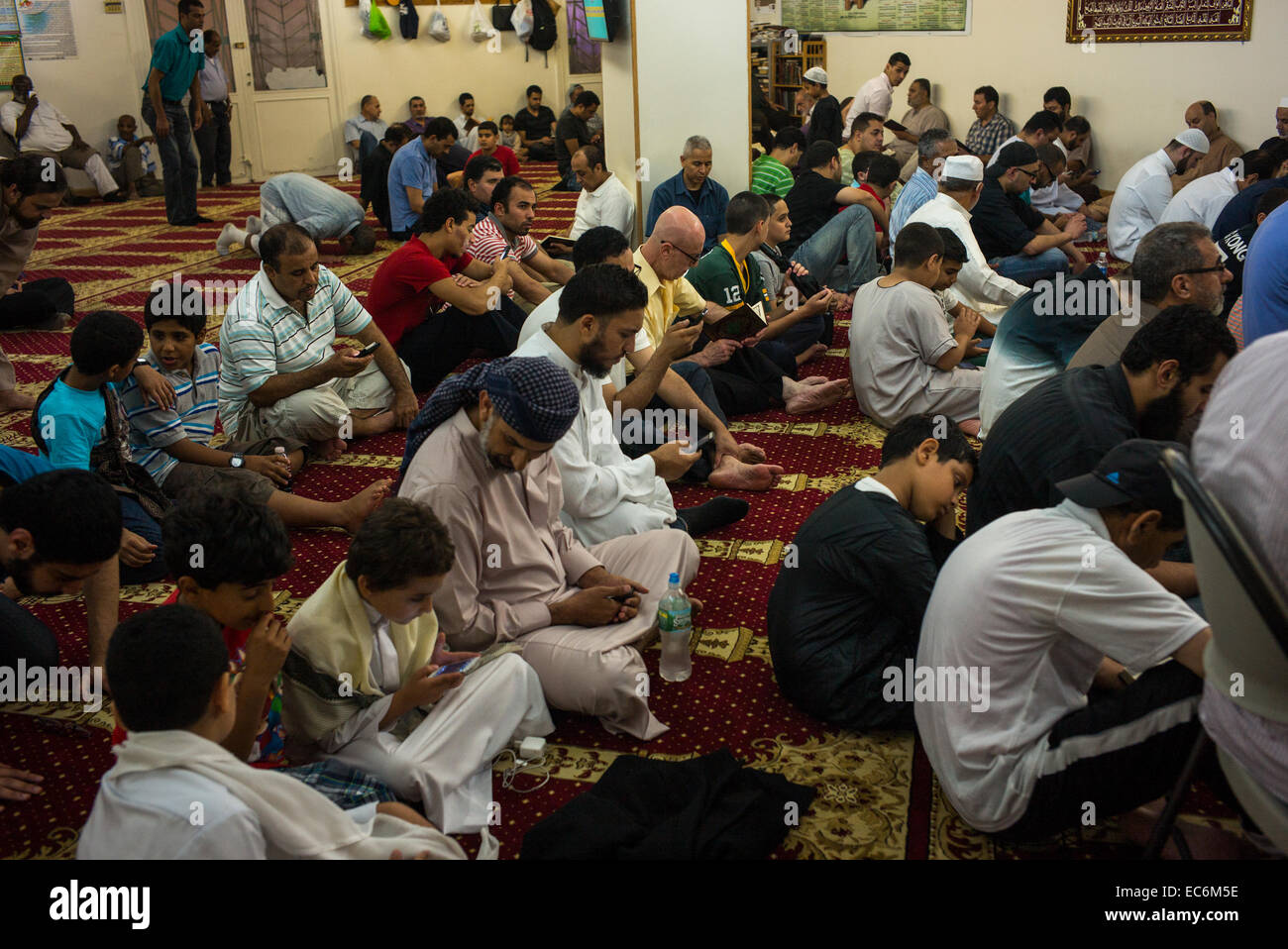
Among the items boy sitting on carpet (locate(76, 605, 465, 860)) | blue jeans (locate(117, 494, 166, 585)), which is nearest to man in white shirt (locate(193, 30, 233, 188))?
blue jeans (locate(117, 494, 166, 585))

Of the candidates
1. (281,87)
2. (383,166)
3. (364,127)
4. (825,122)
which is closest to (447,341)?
(383,166)

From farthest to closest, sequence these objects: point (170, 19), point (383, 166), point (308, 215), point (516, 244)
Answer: point (170, 19) → point (383, 166) → point (308, 215) → point (516, 244)

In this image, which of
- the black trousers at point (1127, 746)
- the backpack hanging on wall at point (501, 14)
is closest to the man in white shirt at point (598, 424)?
the black trousers at point (1127, 746)

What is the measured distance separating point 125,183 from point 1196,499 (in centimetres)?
1209

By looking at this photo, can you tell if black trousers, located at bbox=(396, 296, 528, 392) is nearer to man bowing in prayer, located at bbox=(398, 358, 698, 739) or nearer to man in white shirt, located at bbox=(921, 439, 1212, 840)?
man bowing in prayer, located at bbox=(398, 358, 698, 739)

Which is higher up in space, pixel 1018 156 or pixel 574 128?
pixel 574 128

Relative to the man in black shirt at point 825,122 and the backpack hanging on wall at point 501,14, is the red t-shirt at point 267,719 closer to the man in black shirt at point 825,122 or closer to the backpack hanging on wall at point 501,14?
the man in black shirt at point 825,122

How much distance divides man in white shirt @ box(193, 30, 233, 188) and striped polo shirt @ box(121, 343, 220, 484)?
839 cm

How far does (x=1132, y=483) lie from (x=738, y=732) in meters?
1.14

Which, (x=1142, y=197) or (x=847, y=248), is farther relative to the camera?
(x=1142, y=197)

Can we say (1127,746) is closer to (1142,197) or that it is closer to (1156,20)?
(1142,197)

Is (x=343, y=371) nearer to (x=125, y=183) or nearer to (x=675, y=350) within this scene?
(x=675, y=350)

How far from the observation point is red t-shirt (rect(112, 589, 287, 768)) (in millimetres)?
2250

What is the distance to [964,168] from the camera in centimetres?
553
